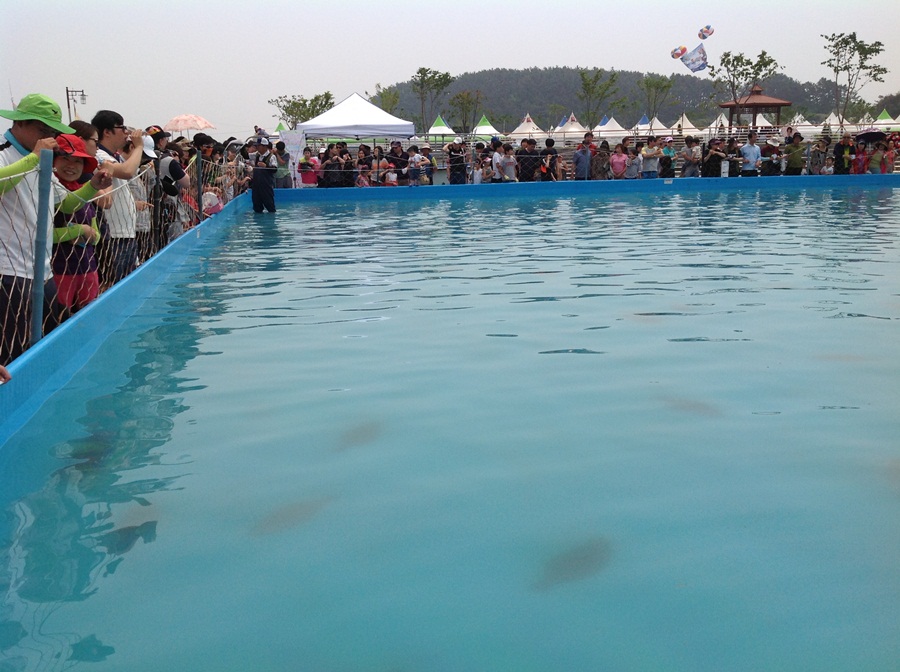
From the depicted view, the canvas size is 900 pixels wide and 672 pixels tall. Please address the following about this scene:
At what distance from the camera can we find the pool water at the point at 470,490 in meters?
2.21

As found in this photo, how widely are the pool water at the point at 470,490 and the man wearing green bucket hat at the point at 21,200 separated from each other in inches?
19.7

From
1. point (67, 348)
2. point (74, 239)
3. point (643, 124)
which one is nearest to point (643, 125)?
point (643, 124)

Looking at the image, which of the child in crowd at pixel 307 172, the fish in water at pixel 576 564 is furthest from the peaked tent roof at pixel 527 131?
the fish in water at pixel 576 564

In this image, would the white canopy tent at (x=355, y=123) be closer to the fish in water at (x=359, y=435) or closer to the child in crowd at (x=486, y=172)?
the child in crowd at (x=486, y=172)

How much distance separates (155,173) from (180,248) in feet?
4.66

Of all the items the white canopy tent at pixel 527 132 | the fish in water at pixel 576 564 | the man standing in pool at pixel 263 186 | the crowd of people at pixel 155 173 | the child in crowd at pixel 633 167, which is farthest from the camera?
the white canopy tent at pixel 527 132

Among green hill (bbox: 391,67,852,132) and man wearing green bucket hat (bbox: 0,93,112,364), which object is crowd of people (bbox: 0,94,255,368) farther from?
green hill (bbox: 391,67,852,132)

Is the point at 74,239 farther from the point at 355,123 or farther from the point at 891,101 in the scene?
the point at 891,101

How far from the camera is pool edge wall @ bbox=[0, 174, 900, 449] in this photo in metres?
4.12

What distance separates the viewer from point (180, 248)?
9594mm

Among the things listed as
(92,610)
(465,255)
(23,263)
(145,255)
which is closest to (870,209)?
(465,255)

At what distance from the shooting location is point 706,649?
2.12m

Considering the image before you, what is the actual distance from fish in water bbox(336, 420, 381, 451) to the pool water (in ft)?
0.06

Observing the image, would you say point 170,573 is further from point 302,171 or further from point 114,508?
point 302,171
